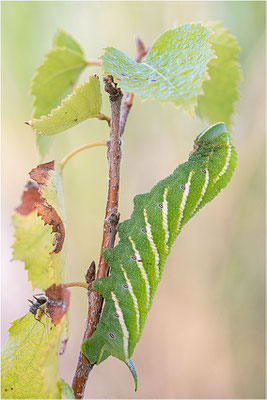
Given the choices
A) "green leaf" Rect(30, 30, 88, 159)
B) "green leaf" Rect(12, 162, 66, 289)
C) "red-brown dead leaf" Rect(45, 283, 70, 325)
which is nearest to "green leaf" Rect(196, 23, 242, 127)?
"green leaf" Rect(30, 30, 88, 159)

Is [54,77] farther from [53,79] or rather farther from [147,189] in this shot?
[147,189]

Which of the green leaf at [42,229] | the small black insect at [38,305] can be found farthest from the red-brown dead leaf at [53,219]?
the small black insect at [38,305]

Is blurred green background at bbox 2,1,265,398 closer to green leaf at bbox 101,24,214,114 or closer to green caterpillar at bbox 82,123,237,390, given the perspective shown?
green caterpillar at bbox 82,123,237,390

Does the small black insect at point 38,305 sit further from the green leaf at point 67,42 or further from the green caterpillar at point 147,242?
the green leaf at point 67,42

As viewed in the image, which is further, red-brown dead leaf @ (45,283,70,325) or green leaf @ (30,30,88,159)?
green leaf @ (30,30,88,159)

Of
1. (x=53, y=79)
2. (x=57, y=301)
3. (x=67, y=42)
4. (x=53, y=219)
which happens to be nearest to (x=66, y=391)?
(x=57, y=301)
